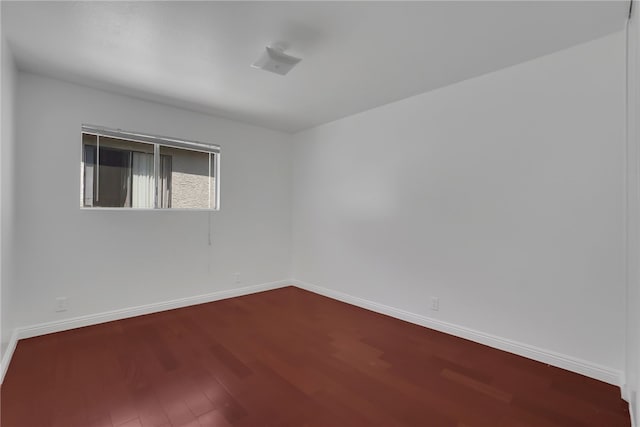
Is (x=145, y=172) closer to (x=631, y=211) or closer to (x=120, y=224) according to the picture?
(x=120, y=224)

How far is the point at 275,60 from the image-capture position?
7.61ft

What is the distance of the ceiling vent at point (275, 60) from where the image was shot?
2.28 meters

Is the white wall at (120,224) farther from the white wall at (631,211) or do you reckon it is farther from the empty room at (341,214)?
the white wall at (631,211)

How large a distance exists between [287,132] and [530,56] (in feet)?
11.0

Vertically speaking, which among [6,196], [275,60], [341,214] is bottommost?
[341,214]

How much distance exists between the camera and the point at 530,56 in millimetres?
2455

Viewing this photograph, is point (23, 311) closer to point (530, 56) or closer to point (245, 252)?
point (245, 252)

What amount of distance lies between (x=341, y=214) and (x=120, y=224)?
2685 millimetres

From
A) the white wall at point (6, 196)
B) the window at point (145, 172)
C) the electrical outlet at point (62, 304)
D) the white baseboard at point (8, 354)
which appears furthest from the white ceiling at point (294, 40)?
the white baseboard at point (8, 354)

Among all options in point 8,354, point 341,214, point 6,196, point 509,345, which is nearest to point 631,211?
point 509,345

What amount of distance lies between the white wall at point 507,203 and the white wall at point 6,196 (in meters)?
3.31

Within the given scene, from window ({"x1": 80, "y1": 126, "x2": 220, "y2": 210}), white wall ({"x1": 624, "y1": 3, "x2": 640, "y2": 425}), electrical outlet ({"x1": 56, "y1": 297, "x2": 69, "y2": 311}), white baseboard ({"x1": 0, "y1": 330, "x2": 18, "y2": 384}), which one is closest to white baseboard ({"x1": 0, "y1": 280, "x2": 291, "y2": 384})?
white baseboard ({"x1": 0, "y1": 330, "x2": 18, "y2": 384})

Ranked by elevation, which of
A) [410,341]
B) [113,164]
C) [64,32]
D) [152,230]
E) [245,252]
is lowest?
[410,341]

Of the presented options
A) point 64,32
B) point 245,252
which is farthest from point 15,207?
point 245,252
